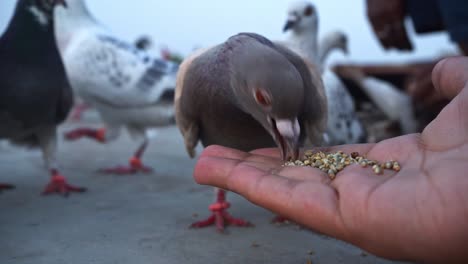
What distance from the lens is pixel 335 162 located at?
208 cm

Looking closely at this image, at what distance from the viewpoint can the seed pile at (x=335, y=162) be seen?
1906 millimetres

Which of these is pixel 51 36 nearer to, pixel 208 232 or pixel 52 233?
pixel 52 233

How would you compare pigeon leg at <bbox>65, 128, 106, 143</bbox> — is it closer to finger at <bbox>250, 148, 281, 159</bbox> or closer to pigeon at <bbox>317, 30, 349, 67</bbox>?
pigeon at <bbox>317, 30, 349, 67</bbox>

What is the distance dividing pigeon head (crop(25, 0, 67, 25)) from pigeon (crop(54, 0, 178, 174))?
943mm

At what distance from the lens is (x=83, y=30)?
5273 mm

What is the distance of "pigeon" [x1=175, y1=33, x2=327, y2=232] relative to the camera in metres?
2.11

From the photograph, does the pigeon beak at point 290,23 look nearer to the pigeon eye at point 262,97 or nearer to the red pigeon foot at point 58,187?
the red pigeon foot at point 58,187

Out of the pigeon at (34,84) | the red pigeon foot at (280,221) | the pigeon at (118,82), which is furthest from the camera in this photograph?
the pigeon at (118,82)

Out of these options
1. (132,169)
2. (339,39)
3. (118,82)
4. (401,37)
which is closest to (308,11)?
(401,37)

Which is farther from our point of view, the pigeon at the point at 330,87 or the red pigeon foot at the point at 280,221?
the pigeon at the point at 330,87

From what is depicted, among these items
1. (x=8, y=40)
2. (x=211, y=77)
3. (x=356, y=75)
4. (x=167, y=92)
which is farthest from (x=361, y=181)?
(x=356, y=75)

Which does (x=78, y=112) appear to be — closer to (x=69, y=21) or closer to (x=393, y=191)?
(x=69, y=21)

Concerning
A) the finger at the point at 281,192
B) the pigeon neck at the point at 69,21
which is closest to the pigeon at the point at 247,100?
the finger at the point at 281,192

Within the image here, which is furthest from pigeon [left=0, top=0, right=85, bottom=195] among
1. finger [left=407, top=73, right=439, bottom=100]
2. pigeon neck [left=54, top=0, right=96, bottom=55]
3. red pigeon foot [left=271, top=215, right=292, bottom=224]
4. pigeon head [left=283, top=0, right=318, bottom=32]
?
finger [left=407, top=73, right=439, bottom=100]
